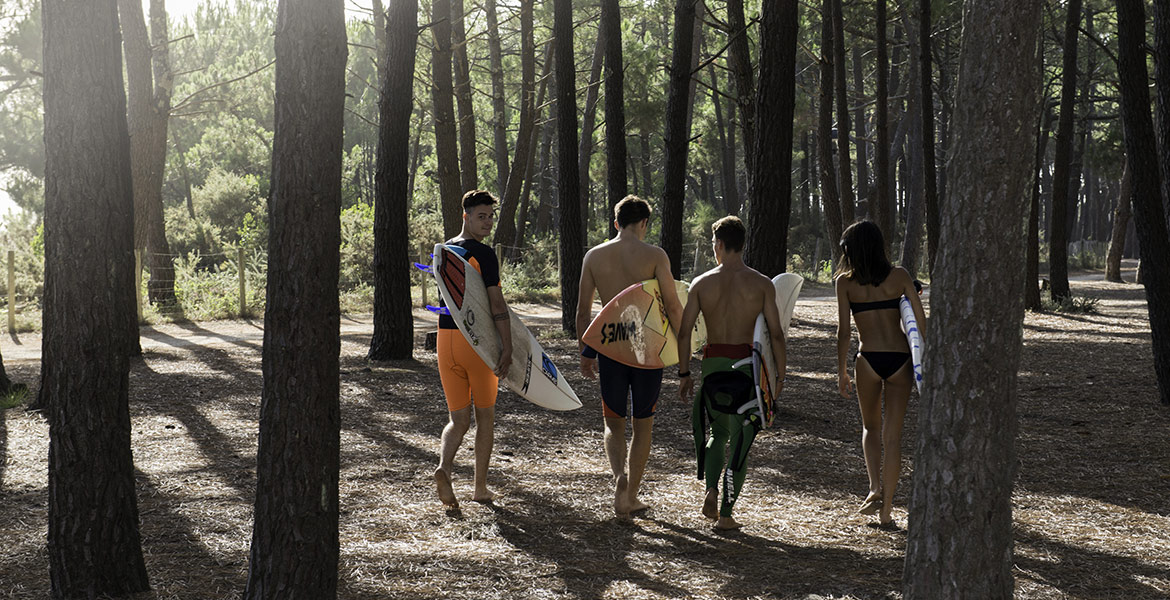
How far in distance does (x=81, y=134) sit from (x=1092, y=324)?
16257mm

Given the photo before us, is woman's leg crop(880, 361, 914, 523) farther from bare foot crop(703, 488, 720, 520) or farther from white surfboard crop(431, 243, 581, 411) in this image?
white surfboard crop(431, 243, 581, 411)

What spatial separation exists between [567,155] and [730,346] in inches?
361

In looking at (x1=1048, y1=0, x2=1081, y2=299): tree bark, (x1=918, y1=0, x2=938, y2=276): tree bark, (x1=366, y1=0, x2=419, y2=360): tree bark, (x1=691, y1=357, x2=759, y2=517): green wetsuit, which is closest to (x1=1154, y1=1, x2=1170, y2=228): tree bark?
(x1=691, y1=357, x2=759, y2=517): green wetsuit

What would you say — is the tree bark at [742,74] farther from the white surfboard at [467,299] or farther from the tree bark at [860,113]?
the tree bark at [860,113]

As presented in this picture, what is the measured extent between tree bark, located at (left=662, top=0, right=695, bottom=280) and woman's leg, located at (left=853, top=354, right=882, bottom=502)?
5661 millimetres

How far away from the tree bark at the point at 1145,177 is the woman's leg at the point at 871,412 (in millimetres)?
4866

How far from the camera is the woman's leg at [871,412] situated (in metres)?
5.37

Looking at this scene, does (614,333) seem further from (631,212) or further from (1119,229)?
(1119,229)

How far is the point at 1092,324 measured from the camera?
16.5m

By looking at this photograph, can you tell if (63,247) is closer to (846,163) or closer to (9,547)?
(9,547)

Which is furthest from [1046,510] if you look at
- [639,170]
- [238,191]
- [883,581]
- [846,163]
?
[639,170]

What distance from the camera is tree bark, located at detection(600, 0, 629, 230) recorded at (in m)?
13.6

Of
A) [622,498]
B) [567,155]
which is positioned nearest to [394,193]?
[567,155]

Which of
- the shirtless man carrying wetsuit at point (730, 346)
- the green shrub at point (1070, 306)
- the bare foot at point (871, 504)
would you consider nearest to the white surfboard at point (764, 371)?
the shirtless man carrying wetsuit at point (730, 346)
